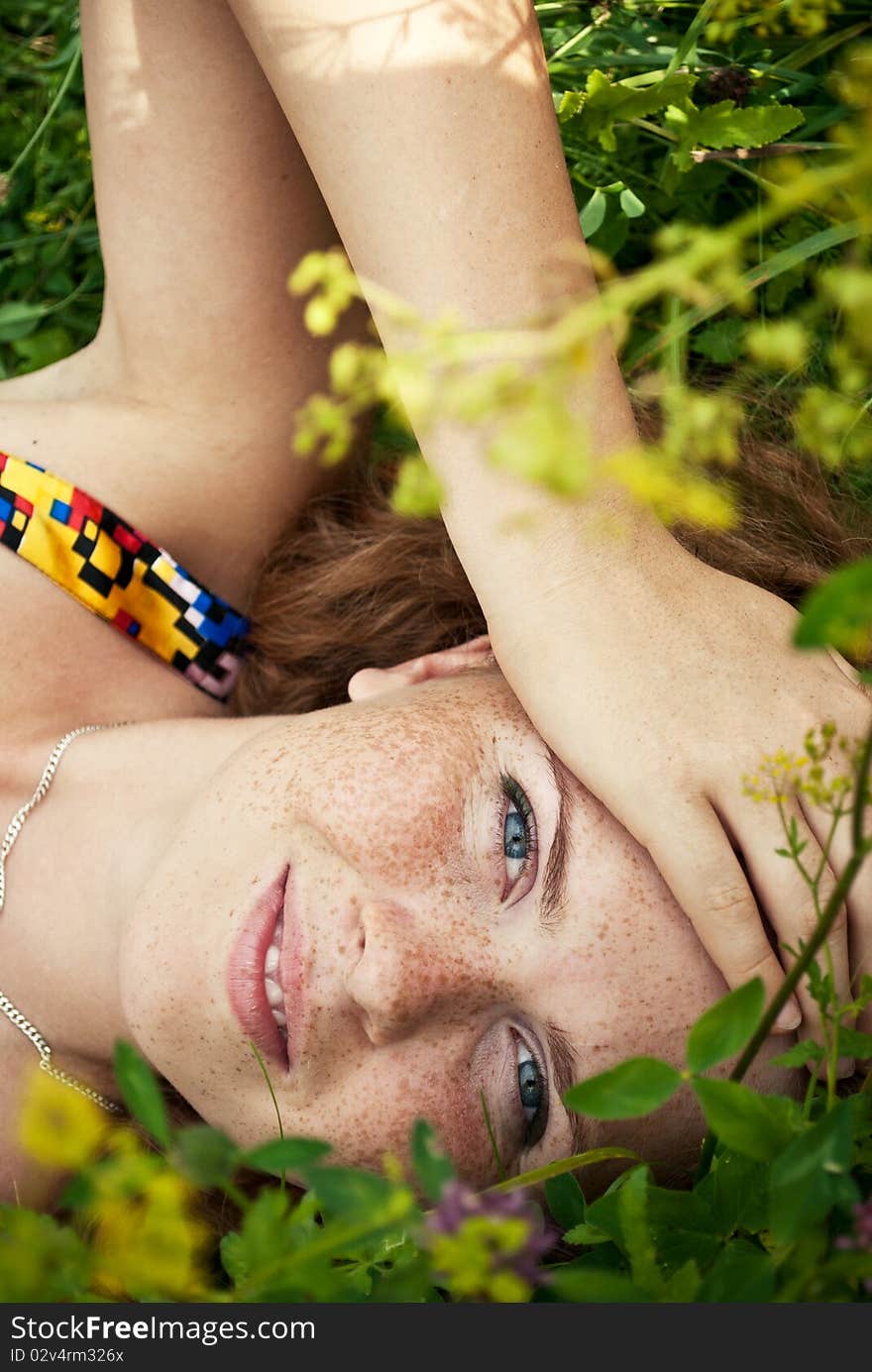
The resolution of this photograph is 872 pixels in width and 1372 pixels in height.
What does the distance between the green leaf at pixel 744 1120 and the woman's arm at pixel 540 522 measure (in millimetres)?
428

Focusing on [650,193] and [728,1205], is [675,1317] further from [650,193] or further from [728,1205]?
[650,193]

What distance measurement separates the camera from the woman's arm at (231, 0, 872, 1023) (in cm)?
133

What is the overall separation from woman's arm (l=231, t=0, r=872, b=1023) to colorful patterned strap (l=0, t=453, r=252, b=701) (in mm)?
761

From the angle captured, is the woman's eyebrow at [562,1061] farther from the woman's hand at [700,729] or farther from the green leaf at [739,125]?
the green leaf at [739,125]

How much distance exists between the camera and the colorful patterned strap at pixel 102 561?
77.7 inches

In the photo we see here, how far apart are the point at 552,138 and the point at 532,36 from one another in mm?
149

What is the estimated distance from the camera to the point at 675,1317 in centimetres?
85

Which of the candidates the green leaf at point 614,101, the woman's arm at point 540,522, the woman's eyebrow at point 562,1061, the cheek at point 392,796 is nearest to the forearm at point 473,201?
the woman's arm at point 540,522

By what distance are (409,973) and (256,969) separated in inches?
8.8

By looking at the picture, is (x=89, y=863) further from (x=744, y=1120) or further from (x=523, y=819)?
(x=744, y=1120)

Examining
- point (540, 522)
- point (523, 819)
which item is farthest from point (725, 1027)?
point (540, 522)

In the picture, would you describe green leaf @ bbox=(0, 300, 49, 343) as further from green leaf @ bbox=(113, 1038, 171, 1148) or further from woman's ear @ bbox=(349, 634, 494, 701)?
green leaf @ bbox=(113, 1038, 171, 1148)

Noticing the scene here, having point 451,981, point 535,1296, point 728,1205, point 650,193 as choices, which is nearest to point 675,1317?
point 728,1205

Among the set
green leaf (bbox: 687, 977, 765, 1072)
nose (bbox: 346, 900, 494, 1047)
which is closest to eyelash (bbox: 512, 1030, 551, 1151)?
nose (bbox: 346, 900, 494, 1047)
